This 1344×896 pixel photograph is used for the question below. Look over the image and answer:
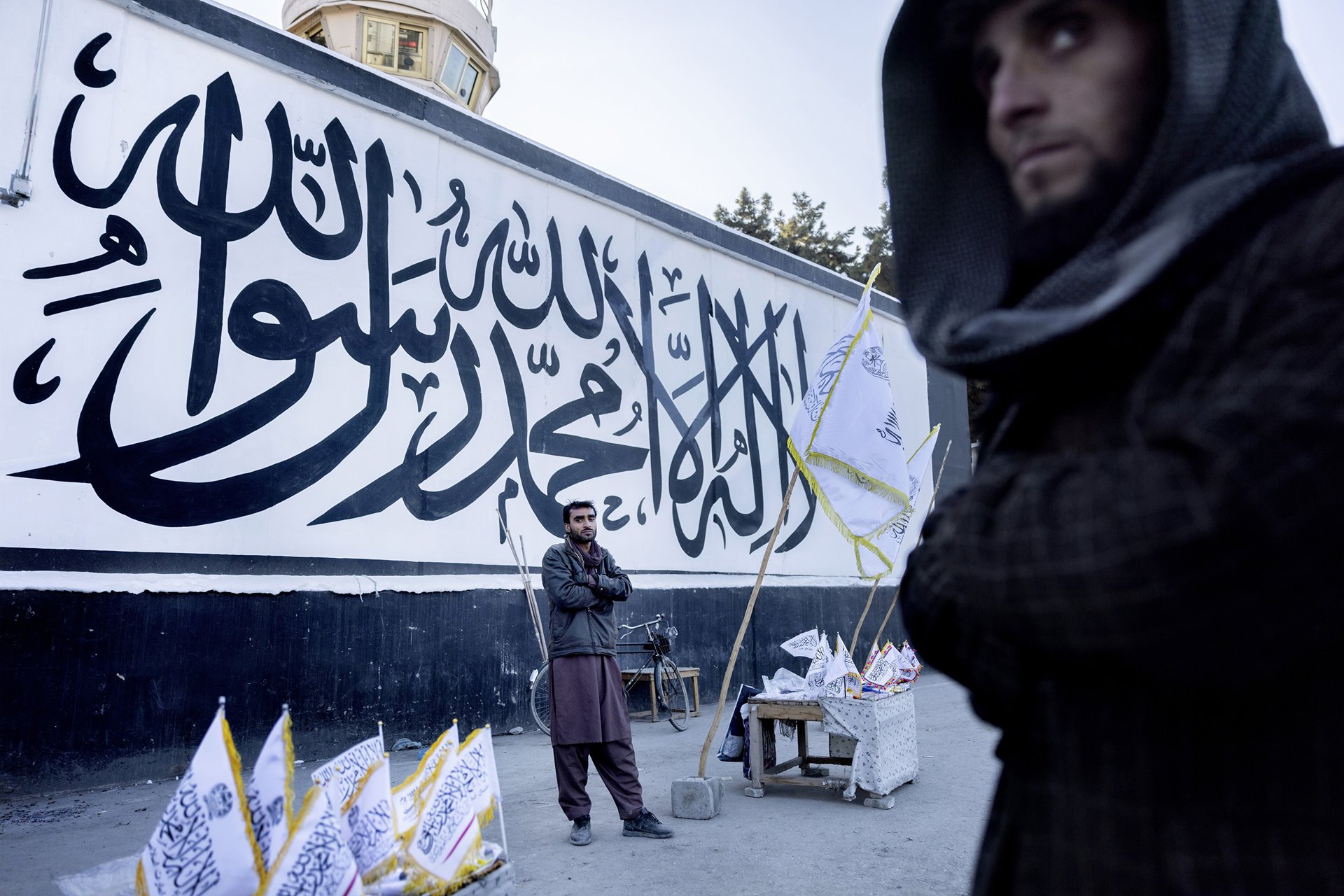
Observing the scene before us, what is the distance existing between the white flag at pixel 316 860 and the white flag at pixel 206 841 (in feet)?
0.20

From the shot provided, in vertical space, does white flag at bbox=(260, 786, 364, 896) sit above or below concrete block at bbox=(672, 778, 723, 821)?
above

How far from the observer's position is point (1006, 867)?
27.7 inches

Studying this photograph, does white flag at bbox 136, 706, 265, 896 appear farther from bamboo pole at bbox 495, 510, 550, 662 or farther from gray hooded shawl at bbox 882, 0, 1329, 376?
bamboo pole at bbox 495, 510, 550, 662

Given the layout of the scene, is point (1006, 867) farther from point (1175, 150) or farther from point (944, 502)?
point (1175, 150)

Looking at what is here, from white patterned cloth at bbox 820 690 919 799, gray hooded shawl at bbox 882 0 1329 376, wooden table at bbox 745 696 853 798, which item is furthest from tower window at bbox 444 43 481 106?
gray hooded shawl at bbox 882 0 1329 376

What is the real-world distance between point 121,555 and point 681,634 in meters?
5.37

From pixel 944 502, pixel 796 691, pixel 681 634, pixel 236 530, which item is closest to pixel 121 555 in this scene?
pixel 236 530

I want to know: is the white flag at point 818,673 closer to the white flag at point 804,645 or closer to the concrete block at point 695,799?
the white flag at point 804,645

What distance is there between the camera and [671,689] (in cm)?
873

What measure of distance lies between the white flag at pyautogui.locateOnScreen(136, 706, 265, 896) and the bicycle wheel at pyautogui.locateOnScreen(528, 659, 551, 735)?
5.89 metres

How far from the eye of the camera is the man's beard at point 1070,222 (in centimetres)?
72

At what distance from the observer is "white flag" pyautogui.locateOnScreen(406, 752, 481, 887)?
6.83ft

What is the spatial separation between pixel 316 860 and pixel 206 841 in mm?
213

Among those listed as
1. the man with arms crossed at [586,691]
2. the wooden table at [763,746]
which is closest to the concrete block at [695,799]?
the man with arms crossed at [586,691]
